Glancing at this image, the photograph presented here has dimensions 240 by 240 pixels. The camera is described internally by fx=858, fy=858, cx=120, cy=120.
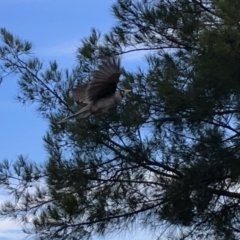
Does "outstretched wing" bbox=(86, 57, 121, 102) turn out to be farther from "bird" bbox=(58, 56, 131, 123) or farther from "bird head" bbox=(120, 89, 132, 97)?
"bird head" bbox=(120, 89, 132, 97)

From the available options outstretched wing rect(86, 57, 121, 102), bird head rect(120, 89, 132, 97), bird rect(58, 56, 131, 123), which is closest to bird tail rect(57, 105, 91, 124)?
bird rect(58, 56, 131, 123)

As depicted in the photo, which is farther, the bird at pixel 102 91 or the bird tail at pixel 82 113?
the bird tail at pixel 82 113

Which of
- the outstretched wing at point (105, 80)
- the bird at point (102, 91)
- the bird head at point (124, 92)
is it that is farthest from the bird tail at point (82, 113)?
the bird head at point (124, 92)

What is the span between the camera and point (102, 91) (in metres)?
5.24

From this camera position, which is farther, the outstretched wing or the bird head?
the bird head

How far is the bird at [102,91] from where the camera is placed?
16.7 feet

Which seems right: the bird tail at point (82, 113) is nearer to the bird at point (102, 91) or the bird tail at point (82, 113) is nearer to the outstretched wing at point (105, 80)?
the bird at point (102, 91)

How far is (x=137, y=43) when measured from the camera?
6004mm

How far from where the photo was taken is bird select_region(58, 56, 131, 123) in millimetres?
5090

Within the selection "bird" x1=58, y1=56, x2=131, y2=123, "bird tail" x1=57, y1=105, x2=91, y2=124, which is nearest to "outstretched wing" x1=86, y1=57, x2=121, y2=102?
"bird" x1=58, y1=56, x2=131, y2=123

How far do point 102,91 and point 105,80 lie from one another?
0.32 feet

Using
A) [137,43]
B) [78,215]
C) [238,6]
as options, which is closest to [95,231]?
[78,215]

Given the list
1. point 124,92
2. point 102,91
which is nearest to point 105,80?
point 102,91

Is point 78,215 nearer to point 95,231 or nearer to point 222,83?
point 95,231
